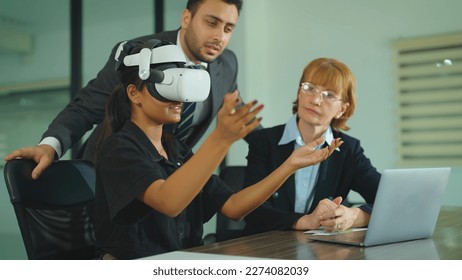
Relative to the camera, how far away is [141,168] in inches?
44.3

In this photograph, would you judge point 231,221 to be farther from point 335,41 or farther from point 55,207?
point 335,41

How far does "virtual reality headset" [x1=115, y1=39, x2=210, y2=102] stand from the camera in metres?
1.21

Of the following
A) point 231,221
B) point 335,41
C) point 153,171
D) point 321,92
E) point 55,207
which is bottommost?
point 231,221

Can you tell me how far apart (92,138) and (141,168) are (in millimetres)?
586

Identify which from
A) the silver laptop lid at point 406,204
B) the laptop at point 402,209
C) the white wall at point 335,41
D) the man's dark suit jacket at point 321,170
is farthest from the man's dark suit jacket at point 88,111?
the silver laptop lid at point 406,204

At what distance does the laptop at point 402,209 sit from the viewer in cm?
107

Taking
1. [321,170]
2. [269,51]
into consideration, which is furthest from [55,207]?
[269,51]

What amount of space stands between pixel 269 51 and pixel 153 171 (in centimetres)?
144

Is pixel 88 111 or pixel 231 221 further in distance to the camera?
pixel 231 221

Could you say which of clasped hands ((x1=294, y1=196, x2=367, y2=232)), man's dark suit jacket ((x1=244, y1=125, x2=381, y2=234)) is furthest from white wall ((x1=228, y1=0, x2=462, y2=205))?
clasped hands ((x1=294, y1=196, x2=367, y2=232))

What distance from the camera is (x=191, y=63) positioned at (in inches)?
57.2

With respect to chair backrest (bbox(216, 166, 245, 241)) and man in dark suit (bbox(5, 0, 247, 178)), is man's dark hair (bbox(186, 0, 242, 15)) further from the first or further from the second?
chair backrest (bbox(216, 166, 245, 241))

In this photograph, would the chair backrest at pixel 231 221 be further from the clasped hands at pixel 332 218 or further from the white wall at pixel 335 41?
the white wall at pixel 335 41

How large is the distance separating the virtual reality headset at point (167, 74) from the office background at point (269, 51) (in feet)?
3.46
